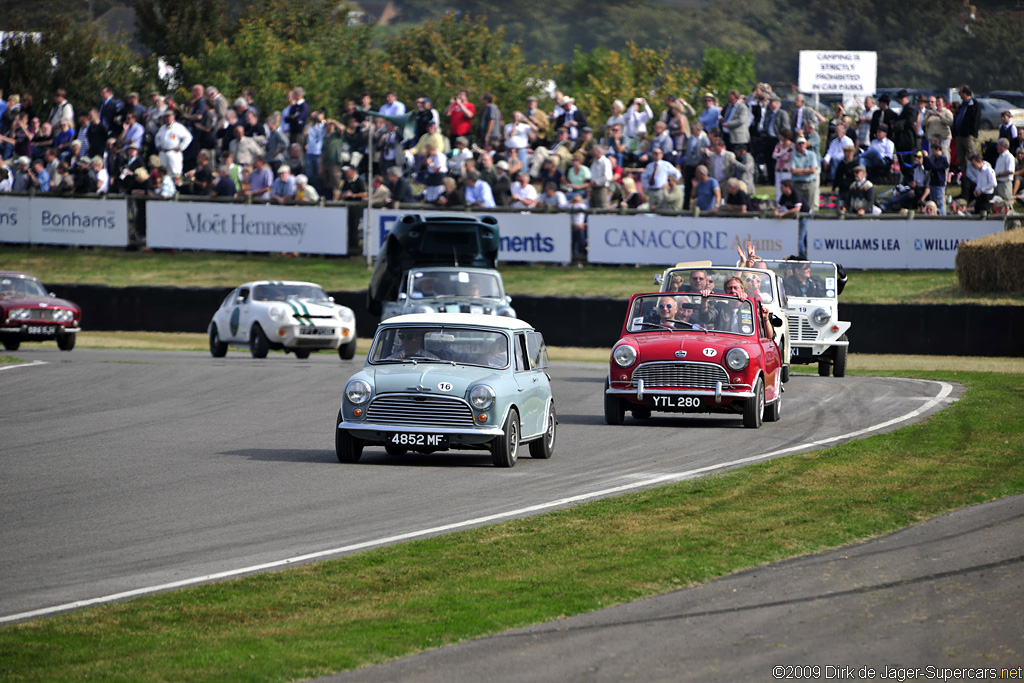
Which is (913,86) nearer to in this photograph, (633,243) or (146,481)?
(633,243)

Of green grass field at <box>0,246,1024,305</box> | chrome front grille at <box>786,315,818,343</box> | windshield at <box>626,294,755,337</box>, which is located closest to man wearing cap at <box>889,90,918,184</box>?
green grass field at <box>0,246,1024,305</box>

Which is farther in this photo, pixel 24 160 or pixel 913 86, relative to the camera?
pixel 913 86

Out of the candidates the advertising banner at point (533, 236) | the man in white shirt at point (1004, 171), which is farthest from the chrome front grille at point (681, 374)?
the man in white shirt at point (1004, 171)

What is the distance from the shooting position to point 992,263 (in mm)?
29188

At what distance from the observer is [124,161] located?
35.8m

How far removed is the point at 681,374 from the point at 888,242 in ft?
55.3

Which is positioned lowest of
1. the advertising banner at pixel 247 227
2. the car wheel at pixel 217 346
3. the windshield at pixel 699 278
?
the car wheel at pixel 217 346

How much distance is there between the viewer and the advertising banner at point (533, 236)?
33.2 metres

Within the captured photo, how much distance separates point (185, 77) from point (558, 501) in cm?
4955

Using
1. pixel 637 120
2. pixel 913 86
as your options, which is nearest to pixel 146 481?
pixel 637 120

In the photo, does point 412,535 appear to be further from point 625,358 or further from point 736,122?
point 736,122

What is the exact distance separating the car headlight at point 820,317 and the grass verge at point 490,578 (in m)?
10.4

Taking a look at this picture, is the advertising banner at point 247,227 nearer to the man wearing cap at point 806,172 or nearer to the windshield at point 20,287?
the windshield at point 20,287

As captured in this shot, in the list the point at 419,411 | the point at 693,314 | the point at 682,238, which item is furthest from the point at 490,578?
the point at 682,238
